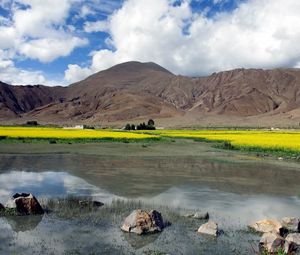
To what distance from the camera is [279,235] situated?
1205cm

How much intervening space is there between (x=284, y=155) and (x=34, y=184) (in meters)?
24.1

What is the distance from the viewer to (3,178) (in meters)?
23.6

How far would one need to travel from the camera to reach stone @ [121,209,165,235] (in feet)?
42.8

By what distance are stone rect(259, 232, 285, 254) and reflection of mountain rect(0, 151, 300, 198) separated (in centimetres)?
840

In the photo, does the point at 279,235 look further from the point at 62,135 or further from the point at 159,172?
the point at 62,135

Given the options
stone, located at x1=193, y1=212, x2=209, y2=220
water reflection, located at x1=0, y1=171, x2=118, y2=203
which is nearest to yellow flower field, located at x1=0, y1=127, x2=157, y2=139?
water reflection, located at x1=0, y1=171, x2=118, y2=203

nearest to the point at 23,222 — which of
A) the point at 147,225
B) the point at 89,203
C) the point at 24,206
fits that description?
the point at 24,206

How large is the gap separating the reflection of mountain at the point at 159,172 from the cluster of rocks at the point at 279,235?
722 centimetres

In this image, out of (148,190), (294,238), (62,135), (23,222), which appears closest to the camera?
(294,238)

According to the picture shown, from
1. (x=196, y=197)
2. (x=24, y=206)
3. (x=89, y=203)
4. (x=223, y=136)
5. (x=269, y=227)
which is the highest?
(x=223, y=136)

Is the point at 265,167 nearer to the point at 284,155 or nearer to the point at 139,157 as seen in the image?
the point at 284,155

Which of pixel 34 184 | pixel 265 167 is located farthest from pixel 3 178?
pixel 265 167

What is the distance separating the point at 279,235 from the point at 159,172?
1602cm

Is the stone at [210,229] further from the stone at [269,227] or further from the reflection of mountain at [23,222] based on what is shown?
the reflection of mountain at [23,222]
